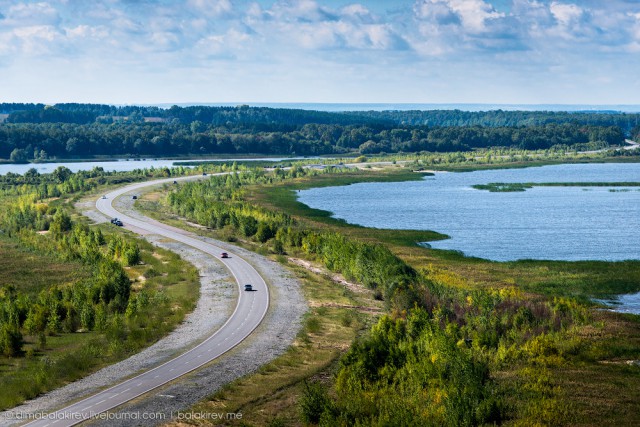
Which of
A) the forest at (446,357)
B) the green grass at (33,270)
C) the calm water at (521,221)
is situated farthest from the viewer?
the calm water at (521,221)

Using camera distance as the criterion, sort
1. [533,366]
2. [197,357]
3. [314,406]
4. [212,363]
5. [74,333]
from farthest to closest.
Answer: [74,333], [197,357], [212,363], [533,366], [314,406]

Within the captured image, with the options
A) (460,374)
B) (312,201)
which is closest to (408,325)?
(460,374)

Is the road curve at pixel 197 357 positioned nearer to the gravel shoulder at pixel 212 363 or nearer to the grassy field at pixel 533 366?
the gravel shoulder at pixel 212 363

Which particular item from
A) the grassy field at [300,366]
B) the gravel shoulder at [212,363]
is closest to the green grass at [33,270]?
the gravel shoulder at [212,363]

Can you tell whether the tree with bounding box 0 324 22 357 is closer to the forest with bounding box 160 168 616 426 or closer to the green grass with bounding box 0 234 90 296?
the green grass with bounding box 0 234 90 296

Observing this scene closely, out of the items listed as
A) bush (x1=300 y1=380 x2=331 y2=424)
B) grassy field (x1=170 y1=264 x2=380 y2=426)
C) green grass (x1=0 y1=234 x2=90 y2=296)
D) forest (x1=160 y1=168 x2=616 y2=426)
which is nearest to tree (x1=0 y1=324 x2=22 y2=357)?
grassy field (x1=170 y1=264 x2=380 y2=426)

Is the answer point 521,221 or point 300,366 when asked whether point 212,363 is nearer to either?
point 300,366

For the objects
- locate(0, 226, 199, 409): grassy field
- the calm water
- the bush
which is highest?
the bush

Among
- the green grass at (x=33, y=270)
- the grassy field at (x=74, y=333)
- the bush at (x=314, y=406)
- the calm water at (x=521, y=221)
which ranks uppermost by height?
the bush at (x=314, y=406)

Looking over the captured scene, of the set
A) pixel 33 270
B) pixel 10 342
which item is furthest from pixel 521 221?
pixel 10 342
